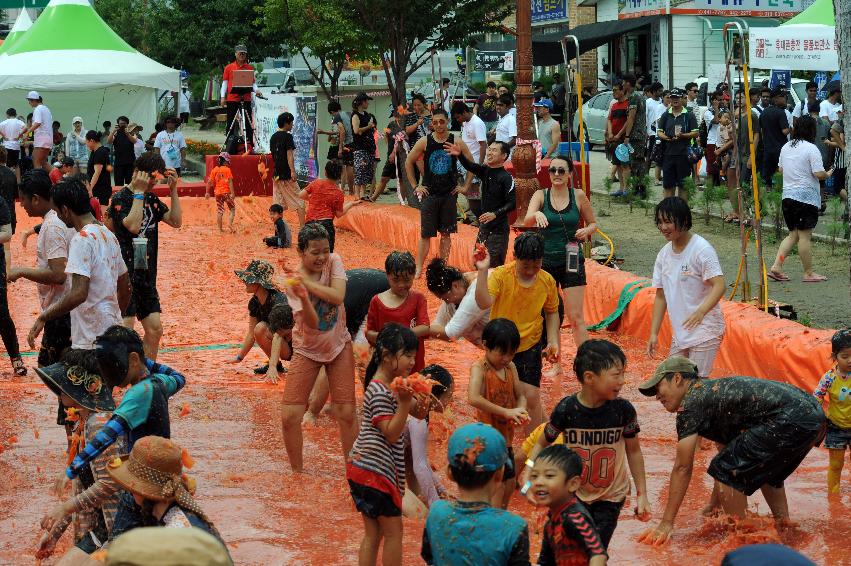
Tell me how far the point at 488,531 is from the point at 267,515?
325 cm

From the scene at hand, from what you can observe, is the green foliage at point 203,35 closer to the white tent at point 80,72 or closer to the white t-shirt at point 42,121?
the white tent at point 80,72

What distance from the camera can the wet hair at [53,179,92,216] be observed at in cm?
783

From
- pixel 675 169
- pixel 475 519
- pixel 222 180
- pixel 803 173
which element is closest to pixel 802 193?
pixel 803 173

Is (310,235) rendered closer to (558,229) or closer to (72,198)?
(72,198)

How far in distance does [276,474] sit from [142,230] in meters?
2.63

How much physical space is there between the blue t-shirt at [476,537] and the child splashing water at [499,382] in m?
2.09

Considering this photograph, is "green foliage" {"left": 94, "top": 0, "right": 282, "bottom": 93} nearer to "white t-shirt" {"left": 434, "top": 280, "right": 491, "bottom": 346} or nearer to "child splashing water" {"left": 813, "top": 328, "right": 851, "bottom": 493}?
"white t-shirt" {"left": 434, "top": 280, "right": 491, "bottom": 346}

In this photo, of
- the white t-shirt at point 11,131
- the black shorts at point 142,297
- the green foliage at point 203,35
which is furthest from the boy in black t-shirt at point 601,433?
the green foliage at point 203,35

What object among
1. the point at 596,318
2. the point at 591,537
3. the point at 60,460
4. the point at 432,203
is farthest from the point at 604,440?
the point at 432,203

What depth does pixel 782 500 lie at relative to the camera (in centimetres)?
692

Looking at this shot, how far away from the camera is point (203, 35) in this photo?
44.2 meters

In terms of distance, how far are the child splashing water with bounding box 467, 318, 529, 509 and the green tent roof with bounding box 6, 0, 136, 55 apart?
995 inches

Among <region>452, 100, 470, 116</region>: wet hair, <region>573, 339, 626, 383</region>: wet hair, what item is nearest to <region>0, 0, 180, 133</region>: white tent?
<region>452, 100, 470, 116</region>: wet hair

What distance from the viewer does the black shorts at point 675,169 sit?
19062 millimetres
